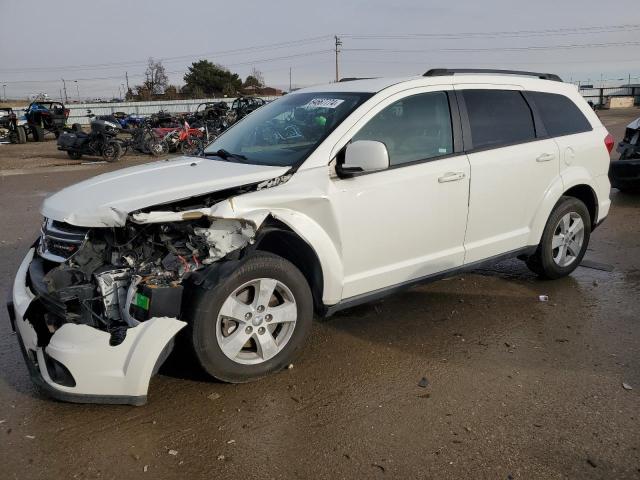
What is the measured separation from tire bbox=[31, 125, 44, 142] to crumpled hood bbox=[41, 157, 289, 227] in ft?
81.4

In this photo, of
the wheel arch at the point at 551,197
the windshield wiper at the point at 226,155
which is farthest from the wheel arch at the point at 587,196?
the windshield wiper at the point at 226,155

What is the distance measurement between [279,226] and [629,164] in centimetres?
→ 720

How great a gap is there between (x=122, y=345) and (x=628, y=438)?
104 inches

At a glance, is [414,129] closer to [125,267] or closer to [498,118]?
[498,118]

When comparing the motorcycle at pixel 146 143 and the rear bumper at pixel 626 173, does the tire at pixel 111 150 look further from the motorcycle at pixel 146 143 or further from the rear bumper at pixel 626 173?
the rear bumper at pixel 626 173

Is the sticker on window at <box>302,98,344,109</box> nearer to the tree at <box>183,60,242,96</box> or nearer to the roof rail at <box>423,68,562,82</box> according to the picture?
the roof rail at <box>423,68,562,82</box>

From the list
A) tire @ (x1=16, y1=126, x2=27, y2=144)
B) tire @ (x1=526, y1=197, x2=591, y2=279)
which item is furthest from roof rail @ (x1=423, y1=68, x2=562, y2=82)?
tire @ (x1=16, y1=126, x2=27, y2=144)

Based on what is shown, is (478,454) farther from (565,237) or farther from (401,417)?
(565,237)

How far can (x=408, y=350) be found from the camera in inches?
155

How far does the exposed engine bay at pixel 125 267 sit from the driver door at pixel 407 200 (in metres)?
0.77

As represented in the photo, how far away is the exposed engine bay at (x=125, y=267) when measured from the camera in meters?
3.09

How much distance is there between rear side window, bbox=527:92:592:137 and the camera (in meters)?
4.93

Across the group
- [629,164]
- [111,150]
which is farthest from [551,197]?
[111,150]

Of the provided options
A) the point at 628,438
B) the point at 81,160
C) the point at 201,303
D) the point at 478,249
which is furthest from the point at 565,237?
the point at 81,160
